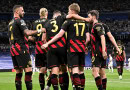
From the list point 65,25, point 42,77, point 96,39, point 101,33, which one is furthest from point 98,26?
point 42,77

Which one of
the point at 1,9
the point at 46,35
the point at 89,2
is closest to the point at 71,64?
the point at 46,35

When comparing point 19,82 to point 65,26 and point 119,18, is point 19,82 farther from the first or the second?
point 119,18

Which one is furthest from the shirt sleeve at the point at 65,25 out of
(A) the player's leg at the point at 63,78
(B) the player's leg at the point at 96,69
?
(B) the player's leg at the point at 96,69

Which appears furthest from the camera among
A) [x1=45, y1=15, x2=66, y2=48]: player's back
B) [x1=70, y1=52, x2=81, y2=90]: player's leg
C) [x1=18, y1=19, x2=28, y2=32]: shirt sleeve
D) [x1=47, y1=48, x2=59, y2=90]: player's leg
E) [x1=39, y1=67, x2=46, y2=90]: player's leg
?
[x1=39, y1=67, x2=46, y2=90]: player's leg

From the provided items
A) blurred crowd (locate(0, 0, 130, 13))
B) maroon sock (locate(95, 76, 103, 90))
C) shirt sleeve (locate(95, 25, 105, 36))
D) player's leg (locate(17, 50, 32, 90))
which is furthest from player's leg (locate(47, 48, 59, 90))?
blurred crowd (locate(0, 0, 130, 13))

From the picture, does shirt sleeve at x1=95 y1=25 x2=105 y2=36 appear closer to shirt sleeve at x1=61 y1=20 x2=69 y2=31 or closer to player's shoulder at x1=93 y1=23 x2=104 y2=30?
player's shoulder at x1=93 y1=23 x2=104 y2=30

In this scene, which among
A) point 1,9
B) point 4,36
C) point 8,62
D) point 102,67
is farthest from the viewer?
point 1,9

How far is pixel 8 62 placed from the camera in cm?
4134

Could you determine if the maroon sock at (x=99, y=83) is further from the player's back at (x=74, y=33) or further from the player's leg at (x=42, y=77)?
the player's leg at (x=42, y=77)

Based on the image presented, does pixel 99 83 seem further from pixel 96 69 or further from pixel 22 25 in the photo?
pixel 22 25

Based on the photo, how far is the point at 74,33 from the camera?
9.12 meters

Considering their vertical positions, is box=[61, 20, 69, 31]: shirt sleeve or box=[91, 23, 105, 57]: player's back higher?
box=[61, 20, 69, 31]: shirt sleeve

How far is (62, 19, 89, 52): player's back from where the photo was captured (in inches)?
359

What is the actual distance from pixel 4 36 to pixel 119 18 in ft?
58.6
